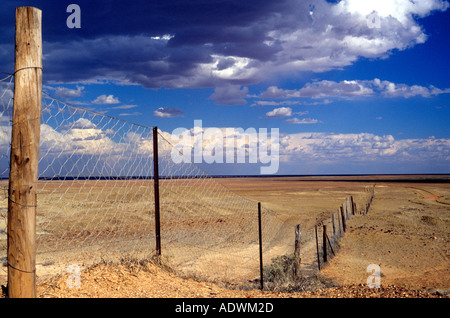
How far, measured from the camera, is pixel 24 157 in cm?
426

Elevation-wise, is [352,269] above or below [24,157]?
below

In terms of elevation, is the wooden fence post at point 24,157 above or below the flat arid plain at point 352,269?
above

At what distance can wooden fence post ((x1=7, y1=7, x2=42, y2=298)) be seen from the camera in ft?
13.9

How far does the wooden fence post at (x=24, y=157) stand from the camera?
4234mm

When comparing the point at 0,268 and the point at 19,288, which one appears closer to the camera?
the point at 19,288

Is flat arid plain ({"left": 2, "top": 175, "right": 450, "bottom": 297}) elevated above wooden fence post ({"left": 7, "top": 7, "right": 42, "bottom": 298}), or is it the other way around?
wooden fence post ({"left": 7, "top": 7, "right": 42, "bottom": 298})

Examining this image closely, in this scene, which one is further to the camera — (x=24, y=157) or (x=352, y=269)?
(x=352, y=269)

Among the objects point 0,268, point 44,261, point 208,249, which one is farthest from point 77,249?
point 208,249

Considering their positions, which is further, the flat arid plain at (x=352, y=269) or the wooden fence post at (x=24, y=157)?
the flat arid plain at (x=352, y=269)

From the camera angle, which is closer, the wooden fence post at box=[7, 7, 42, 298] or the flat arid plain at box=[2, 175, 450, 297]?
the wooden fence post at box=[7, 7, 42, 298]

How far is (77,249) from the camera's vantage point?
15.0 meters
